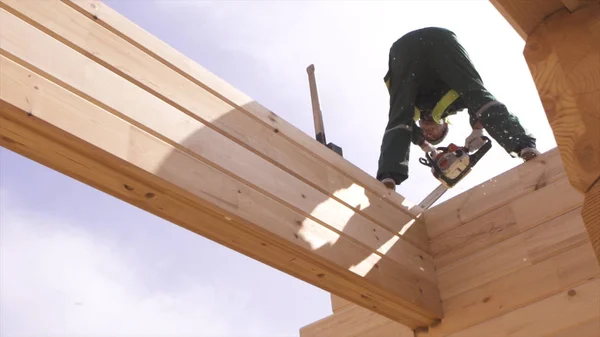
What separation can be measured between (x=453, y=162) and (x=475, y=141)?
16 centimetres

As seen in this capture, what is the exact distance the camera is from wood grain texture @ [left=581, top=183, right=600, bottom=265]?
105 cm

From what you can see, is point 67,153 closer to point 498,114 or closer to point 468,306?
point 468,306

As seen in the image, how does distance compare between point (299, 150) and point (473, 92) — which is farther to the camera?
point (473, 92)

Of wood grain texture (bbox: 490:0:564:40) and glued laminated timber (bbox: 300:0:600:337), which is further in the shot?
glued laminated timber (bbox: 300:0:600:337)

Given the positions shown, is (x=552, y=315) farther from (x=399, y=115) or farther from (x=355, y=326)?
(x=399, y=115)

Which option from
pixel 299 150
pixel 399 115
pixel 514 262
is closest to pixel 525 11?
pixel 299 150

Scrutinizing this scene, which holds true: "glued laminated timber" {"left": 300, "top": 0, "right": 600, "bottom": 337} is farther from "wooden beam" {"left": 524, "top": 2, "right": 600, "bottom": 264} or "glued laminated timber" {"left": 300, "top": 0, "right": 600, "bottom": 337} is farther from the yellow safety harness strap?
"wooden beam" {"left": 524, "top": 2, "right": 600, "bottom": 264}

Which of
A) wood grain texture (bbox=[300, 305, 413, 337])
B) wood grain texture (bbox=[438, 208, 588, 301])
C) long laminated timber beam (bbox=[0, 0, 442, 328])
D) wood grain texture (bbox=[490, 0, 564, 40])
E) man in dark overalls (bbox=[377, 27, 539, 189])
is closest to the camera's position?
wood grain texture (bbox=[490, 0, 564, 40])

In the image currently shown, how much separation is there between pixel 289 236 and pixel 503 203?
3.73 ft

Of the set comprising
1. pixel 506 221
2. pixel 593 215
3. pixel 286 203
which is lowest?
pixel 593 215

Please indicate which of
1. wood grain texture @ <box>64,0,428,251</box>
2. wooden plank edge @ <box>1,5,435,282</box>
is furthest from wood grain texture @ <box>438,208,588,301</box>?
wood grain texture @ <box>64,0,428,251</box>

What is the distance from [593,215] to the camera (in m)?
1.06

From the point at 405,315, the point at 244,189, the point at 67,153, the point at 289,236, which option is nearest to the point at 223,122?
the point at 244,189

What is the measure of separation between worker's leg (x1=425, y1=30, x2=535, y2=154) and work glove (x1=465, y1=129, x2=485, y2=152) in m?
0.06
